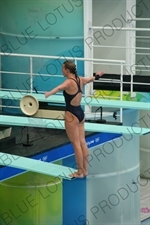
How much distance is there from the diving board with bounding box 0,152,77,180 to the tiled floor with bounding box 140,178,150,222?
186 inches

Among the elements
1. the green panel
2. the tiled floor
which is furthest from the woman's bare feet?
the tiled floor

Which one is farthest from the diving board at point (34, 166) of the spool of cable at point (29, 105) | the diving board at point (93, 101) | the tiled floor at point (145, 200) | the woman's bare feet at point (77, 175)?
the tiled floor at point (145, 200)

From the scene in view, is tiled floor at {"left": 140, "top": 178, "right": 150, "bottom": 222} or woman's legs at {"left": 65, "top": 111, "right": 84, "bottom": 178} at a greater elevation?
woman's legs at {"left": 65, "top": 111, "right": 84, "bottom": 178}

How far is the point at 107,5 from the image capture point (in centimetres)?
1141

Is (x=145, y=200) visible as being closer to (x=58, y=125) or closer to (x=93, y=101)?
(x=93, y=101)

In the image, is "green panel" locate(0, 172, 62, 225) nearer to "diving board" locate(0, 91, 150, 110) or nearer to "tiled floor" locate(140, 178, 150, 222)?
"diving board" locate(0, 91, 150, 110)

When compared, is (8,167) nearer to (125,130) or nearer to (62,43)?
(125,130)

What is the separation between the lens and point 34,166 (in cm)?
816

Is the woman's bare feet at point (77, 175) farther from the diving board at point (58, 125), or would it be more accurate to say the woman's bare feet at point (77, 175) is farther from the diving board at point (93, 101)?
the diving board at point (93, 101)

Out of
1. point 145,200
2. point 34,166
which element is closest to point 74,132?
point 34,166

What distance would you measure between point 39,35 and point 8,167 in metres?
2.97

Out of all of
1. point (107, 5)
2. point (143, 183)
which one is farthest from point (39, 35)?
point (143, 183)

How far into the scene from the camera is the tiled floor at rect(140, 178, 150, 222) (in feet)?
42.1

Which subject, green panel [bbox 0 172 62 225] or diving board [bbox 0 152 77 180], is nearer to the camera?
diving board [bbox 0 152 77 180]
